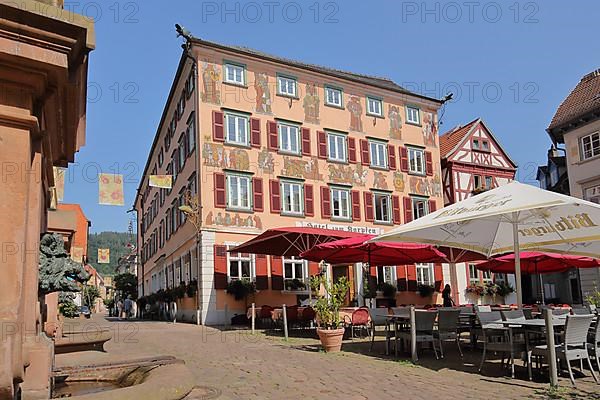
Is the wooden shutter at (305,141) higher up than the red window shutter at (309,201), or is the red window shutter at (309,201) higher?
the wooden shutter at (305,141)

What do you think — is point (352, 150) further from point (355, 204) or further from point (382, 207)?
point (382, 207)

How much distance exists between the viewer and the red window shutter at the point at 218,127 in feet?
77.8

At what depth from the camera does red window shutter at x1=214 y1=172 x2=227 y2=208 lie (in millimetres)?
23297

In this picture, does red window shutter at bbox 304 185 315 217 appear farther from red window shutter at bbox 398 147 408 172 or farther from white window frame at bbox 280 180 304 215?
red window shutter at bbox 398 147 408 172

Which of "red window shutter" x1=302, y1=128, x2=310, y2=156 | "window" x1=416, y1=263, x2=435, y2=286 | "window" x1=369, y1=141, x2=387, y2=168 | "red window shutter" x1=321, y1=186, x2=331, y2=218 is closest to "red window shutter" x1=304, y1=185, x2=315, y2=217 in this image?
"red window shutter" x1=321, y1=186, x2=331, y2=218

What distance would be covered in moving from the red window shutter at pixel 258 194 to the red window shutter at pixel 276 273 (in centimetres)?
224

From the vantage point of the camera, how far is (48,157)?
423 cm

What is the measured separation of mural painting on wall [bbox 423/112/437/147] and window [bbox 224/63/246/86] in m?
11.1

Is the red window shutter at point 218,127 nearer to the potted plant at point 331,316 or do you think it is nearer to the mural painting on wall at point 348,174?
the mural painting on wall at point 348,174

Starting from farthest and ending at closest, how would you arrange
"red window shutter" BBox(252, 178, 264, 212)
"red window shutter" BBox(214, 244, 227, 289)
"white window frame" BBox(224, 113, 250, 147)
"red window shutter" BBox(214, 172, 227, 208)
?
"red window shutter" BBox(252, 178, 264, 212), "white window frame" BBox(224, 113, 250, 147), "red window shutter" BBox(214, 172, 227, 208), "red window shutter" BBox(214, 244, 227, 289)

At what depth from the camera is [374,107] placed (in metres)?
29.3

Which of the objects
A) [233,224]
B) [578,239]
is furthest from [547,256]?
[233,224]

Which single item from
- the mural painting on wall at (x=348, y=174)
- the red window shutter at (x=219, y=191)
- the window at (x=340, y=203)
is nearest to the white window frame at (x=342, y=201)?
the window at (x=340, y=203)

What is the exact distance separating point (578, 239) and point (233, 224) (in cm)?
1545
